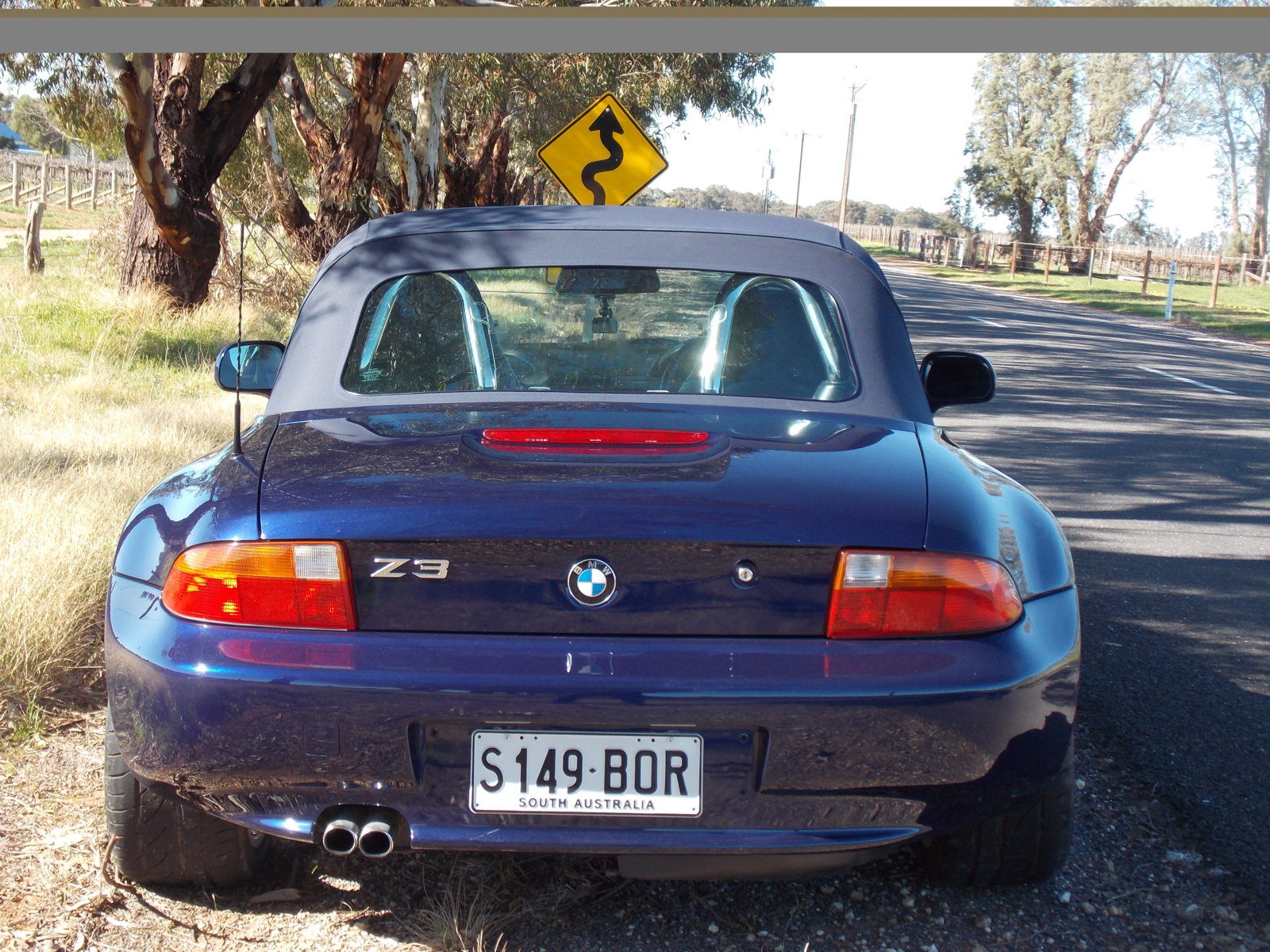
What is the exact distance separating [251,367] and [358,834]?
5.43 ft

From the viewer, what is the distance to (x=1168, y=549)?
6438mm

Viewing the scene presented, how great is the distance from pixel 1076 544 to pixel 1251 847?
3355mm

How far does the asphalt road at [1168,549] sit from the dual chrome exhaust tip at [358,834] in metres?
1.99

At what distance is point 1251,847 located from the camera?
10.4 feet

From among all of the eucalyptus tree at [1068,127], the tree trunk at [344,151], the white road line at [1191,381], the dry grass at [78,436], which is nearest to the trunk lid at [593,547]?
the dry grass at [78,436]

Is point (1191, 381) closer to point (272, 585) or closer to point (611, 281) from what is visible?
point (611, 281)

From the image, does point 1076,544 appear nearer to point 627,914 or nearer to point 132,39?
point 627,914

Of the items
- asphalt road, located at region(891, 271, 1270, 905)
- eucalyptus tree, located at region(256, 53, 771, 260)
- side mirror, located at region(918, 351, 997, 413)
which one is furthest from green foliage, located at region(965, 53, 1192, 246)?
side mirror, located at region(918, 351, 997, 413)

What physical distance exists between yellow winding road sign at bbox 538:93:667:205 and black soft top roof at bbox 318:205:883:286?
7.62 metres

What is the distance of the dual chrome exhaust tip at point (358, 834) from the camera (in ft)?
7.92

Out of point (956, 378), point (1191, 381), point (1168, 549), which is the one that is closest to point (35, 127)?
point (1191, 381)

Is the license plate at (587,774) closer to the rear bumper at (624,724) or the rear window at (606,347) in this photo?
the rear bumper at (624,724)

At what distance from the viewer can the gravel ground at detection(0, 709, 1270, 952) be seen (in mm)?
2699

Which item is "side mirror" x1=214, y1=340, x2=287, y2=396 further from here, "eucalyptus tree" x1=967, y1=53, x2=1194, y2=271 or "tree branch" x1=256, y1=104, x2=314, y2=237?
"eucalyptus tree" x1=967, y1=53, x2=1194, y2=271
